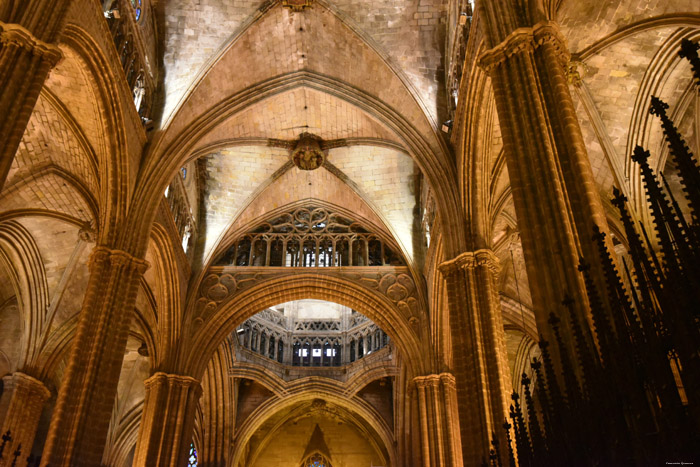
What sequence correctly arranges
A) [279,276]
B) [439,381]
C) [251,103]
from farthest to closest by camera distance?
[279,276] < [439,381] < [251,103]

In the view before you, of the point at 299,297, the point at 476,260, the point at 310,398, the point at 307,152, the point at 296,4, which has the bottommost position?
the point at 476,260

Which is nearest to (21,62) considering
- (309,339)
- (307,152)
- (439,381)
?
(307,152)

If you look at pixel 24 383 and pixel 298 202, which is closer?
pixel 24 383

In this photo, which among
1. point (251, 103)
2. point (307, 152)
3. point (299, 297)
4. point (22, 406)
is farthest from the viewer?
point (299, 297)

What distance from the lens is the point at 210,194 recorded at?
20672mm

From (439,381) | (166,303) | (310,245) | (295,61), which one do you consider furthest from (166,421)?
(295,61)

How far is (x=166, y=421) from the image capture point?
Result: 17.2 m

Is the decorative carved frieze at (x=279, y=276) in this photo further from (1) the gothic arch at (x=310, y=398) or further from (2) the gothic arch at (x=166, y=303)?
(1) the gothic arch at (x=310, y=398)

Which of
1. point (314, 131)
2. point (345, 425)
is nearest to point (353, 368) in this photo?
point (345, 425)

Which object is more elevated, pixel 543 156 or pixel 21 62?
pixel 21 62

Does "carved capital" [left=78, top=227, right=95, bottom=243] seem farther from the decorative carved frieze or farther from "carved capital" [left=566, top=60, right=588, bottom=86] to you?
"carved capital" [left=566, top=60, right=588, bottom=86]

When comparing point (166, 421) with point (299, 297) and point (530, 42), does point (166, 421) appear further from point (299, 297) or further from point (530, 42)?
point (530, 42)

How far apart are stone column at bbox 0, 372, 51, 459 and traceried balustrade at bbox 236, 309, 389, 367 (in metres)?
8.57

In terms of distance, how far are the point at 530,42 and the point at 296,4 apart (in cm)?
852
